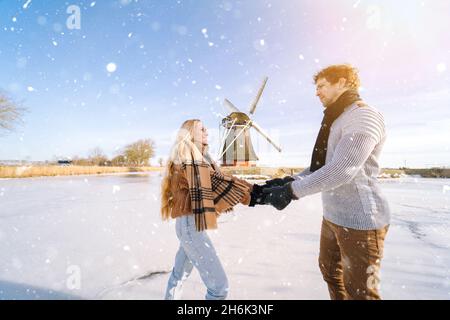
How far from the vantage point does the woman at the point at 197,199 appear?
5.38ft

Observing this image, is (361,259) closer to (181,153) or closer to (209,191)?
(209,191)

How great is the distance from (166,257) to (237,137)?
17.6 metres

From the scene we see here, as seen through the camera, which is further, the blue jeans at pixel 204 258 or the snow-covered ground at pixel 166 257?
the snow-covered ground at pixel 166 257

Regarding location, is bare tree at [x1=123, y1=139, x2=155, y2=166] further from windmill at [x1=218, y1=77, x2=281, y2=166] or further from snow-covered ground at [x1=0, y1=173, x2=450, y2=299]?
snow-covered ground at [x1=0, y1=173, x2=450, y2=299]

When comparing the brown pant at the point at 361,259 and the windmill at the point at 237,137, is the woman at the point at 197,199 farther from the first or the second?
the windmill at the point at 237,137

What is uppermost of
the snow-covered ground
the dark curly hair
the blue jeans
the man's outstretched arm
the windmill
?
the windmill

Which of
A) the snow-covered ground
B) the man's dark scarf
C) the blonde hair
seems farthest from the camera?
the snow-covered ground

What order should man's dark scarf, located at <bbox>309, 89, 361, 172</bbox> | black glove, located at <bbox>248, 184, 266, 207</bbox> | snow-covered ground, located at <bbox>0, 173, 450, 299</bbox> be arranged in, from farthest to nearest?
1. snow-covered ground, located at <bbox>0, 173, 450, 299</bbox>
2. black glove, located at <bbox>248, 184, 266, 207</bbox>
3. man's dark scarf, located at <bbox>309, 89, 361, 172</bbox>

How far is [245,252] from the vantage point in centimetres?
337

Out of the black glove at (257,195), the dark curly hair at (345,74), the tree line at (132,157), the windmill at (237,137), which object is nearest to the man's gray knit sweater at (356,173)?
the dark curly hair at (345,74)

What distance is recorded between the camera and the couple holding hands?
1.45 m

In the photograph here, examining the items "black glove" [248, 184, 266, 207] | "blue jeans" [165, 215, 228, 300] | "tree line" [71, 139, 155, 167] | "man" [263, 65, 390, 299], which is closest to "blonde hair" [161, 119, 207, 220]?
"blue jeans" [165, 215, 228, 300]
